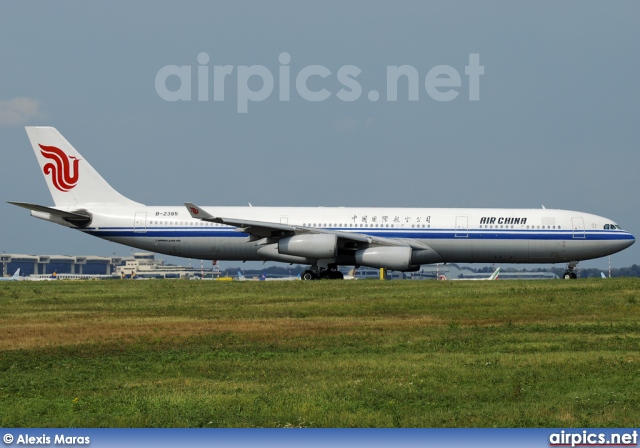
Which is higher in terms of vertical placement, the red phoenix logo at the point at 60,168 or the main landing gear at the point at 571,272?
the red phoenix logo at the point at 60,168

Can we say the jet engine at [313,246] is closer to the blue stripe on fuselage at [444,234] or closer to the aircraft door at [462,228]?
the blue stripe on fuselage at [444,234]

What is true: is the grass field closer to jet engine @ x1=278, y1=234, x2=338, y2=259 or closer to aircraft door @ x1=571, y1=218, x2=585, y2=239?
jet engine @ x1=278, y1=234, x2=338, y2=259

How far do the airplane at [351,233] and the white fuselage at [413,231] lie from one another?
0.05 meters

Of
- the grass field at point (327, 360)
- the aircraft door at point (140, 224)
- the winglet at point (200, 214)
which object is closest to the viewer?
the grass field at point (327, 360)

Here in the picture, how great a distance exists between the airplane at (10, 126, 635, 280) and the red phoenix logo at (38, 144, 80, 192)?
1.50 metres

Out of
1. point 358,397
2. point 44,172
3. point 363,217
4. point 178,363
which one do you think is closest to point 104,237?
point 44,172

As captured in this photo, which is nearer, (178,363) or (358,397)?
(358,397)

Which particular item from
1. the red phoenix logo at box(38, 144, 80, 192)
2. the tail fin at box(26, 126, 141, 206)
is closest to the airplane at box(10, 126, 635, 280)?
the tail fin at box(26, 126, 141, 206)

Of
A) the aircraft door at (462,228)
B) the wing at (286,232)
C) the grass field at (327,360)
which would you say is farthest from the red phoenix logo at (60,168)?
the aircraft door at (462,228)

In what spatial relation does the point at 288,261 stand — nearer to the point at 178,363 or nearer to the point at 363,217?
the point at 363,217

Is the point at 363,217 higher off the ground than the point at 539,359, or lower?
higher

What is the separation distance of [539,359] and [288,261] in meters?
27.3

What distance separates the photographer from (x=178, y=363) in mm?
18969

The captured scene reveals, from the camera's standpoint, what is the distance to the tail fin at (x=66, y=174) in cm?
4825
